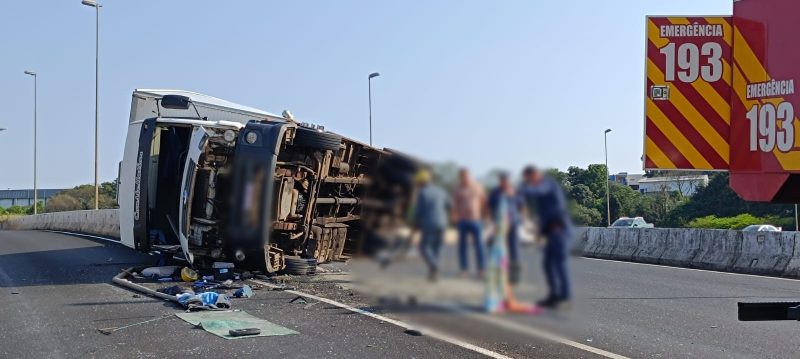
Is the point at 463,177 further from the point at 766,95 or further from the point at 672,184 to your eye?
the point at 766,95

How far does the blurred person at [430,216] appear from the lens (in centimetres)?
83

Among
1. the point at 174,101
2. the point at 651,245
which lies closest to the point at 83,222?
the point at 651,245

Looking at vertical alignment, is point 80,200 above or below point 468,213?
below

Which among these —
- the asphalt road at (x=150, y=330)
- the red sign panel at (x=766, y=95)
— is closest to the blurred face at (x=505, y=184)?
the red sign panel at (x=766, y=95)

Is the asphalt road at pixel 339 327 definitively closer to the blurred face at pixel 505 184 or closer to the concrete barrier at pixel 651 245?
the concrete barrier at pixel 651 245

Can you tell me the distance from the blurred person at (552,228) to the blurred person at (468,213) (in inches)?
1.9

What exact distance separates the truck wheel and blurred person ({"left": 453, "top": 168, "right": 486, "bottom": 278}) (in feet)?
5.69

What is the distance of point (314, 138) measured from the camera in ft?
8.51

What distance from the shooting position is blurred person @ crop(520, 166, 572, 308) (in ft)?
2.77

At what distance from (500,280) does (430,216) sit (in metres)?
0.11

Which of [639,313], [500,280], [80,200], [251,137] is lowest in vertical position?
[639,313]

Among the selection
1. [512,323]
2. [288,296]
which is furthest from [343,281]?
[512,323]

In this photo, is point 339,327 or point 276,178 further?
point 339,327

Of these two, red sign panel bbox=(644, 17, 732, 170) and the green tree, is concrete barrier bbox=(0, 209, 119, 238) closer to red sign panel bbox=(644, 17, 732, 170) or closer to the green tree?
the green tree
